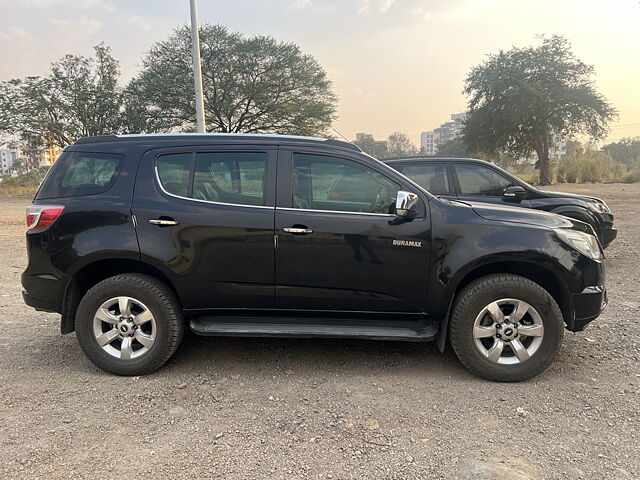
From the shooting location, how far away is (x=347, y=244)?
3.43 meters

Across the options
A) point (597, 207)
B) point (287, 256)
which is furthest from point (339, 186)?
point (597, 207)

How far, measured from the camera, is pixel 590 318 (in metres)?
3.53

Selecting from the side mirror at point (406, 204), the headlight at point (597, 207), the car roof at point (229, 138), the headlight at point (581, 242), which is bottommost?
the headlight at point (581, 242)

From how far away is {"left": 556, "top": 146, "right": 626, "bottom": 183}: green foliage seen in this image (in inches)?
1169

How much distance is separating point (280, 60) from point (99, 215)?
22932 mm

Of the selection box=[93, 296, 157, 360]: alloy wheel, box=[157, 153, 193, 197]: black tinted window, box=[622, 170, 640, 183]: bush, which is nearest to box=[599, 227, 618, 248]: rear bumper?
box=[157, 153, 193, 197]: black tinted window

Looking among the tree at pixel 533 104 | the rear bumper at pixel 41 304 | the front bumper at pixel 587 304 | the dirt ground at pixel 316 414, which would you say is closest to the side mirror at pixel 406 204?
the dirt ground at pixel 316 414

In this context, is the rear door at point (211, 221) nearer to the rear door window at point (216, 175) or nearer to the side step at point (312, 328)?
the rear door window at point (216, 175)

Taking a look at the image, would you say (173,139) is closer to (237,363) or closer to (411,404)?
(237,363)

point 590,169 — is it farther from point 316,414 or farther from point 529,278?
point 316,414

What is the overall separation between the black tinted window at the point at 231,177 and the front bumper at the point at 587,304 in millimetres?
2564

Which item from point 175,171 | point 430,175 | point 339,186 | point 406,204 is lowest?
point 406,204

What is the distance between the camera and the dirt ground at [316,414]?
2523mm

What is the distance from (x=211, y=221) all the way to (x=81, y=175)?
116 centimetres
